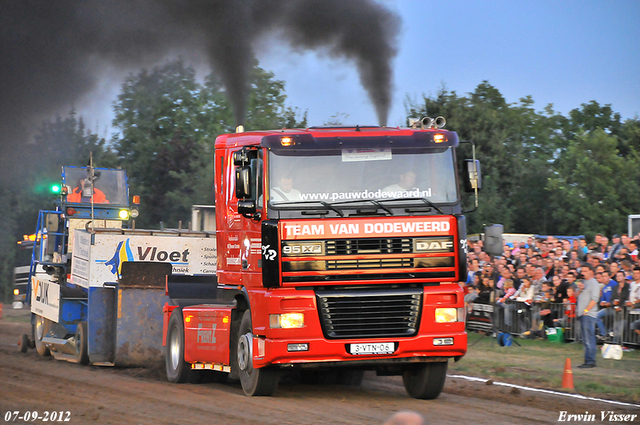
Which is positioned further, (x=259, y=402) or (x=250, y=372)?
(x=250, y=372)

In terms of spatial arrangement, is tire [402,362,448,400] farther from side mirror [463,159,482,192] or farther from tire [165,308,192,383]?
tire [165,308,192,383]

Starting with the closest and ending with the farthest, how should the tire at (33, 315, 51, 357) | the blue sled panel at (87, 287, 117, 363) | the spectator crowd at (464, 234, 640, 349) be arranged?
the blue sled panel at (87, 287, 117, 363)
the spectator crowd at (464, 234, 640, 349)
the tire at (33, 315, 51, 357)

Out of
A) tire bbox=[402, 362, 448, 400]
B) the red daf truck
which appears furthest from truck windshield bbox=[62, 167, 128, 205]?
tire bbox=[402, 362, 448, 400]

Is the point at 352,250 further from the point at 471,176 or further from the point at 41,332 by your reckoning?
the point at 41,332

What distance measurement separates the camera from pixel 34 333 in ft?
62.1

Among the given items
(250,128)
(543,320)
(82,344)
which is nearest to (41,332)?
(82,344)

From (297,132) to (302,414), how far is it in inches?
135

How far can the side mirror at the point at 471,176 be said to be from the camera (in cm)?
1055

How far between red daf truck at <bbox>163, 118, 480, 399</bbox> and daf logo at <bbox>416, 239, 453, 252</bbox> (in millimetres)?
12

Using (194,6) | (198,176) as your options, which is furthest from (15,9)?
(198,176)

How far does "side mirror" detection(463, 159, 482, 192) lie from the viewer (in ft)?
34.6

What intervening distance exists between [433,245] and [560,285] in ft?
29.5

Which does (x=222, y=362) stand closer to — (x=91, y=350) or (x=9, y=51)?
(x=91, y=350)

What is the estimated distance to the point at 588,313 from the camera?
14.8m
